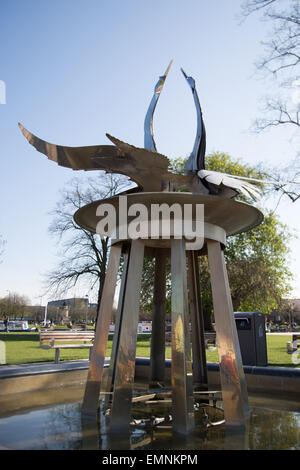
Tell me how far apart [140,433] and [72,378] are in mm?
4626

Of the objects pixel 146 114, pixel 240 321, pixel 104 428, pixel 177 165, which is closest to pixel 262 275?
pixel 177 165

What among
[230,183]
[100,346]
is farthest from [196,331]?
[230,183]

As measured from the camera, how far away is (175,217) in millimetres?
6773

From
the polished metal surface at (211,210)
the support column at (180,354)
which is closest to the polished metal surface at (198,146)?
the polished metal surface at (211,210)

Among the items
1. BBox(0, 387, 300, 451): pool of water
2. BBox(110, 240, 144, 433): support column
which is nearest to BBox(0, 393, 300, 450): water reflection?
BBox(0, 387, 300, 451): pool of water

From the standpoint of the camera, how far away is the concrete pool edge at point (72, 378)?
332 inches

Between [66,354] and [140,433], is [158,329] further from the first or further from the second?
[66,354]

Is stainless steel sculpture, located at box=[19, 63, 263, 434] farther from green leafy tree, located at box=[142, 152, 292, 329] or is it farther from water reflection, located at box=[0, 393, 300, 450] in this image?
green leafy tree, located at box=[142, 152, 292, 329]

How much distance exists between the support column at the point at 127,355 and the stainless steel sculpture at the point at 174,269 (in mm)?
14

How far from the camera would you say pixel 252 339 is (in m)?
11.8

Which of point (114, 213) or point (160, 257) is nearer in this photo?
point (114, 213)

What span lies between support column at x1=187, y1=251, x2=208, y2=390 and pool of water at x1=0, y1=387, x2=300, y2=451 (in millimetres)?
856
